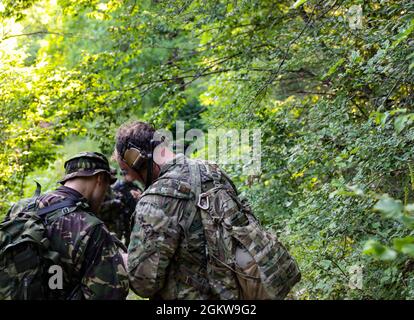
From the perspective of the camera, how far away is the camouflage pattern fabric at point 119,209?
29.3ft

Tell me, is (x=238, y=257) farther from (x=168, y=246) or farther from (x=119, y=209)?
(x=119, y=209)

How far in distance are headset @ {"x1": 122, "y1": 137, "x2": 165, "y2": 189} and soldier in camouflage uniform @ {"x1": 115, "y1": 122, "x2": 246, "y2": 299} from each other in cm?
17

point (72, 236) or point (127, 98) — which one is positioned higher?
point (127, 98)

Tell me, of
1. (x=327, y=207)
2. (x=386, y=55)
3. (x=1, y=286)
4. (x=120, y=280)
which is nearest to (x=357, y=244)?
(x=327, y=207)

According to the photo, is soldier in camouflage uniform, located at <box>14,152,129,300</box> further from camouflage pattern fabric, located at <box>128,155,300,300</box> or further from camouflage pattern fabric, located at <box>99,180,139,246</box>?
camouflage pattern fabric, located at <box>99,180,139,246</box>

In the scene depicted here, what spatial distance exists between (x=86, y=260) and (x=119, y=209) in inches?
232

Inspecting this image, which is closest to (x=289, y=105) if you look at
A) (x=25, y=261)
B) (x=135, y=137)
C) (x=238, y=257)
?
(x=135, y=137)

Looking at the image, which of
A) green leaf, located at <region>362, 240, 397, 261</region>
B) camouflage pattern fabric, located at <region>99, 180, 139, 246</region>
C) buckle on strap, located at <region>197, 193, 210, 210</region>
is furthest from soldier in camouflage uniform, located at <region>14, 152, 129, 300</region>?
camouflage pattern fabric, located at <region>99, 180, 139, 246</region>

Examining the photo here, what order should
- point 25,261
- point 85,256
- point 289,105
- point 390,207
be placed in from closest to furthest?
point 390,207 → point 25,261 → point 85,256 → point 289,105

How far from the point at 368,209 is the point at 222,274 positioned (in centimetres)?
171

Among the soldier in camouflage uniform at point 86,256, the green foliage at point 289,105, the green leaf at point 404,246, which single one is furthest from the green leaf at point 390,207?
the green foliage at point 289,105

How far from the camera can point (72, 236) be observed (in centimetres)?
332

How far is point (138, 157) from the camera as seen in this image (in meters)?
3.68
